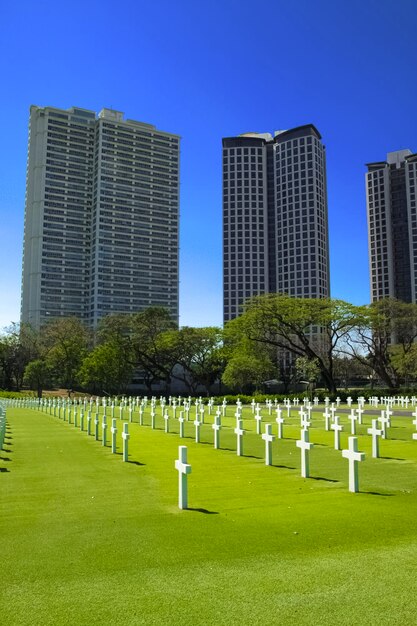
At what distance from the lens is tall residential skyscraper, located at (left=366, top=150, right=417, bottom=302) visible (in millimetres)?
128625

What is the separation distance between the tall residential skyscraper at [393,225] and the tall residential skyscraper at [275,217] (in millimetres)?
16408

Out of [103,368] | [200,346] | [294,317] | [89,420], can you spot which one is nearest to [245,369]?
[294,317]

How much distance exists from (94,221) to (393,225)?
82883 millimetres

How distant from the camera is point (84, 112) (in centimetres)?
15712

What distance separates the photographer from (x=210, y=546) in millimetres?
5375

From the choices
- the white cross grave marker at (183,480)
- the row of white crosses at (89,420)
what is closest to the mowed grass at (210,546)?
the white cross grave marker at (183,480)

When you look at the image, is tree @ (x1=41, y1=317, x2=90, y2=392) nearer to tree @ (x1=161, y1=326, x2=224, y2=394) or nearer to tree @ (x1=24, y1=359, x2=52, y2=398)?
tree @ (x1=24, y1=359, x2=52, y2=398)

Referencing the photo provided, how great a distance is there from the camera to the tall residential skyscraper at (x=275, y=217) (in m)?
146

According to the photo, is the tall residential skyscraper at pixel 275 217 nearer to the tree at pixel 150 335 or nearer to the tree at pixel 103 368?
the tree at pixel 150 335

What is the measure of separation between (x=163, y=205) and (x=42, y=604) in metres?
163

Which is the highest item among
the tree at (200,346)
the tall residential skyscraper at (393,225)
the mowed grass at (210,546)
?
the tall residential skyscraper at (393,225)

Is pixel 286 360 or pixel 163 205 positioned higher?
pixel 163 205

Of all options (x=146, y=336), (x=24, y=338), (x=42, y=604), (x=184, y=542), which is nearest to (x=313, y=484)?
(x=184, y=542)

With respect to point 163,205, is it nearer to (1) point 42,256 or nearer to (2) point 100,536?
(1) point 42,256
